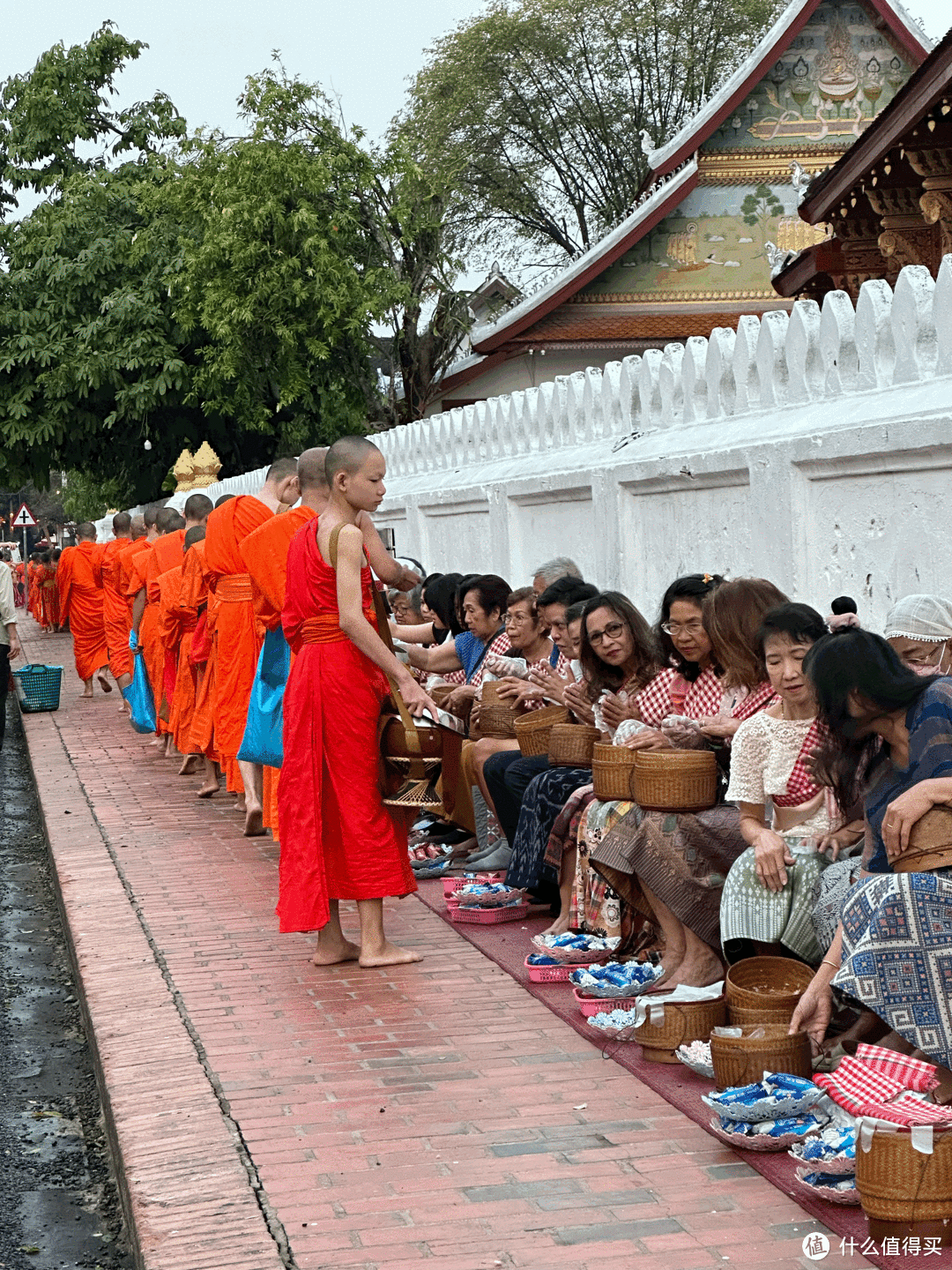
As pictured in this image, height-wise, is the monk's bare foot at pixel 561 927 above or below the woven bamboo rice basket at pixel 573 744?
below

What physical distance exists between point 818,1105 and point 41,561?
26128mm

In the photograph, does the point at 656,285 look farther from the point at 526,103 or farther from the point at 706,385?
the point at 526,103

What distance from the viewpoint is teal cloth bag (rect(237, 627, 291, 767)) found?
798 cm

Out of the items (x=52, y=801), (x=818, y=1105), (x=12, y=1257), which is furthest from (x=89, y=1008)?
(x=52, y=801)

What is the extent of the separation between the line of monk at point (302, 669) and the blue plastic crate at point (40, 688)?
3.75 meters

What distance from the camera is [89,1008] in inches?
215

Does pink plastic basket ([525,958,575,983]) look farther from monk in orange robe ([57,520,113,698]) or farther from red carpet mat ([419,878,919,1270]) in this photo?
monk in orange robe ([57,520,113,698])

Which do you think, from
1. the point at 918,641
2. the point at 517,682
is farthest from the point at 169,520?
the point at 918,641

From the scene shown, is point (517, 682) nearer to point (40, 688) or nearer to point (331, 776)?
point (331, 776)

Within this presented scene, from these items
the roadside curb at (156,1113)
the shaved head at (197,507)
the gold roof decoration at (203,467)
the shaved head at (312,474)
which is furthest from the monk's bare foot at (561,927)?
the gold roof decoration at (203,467)

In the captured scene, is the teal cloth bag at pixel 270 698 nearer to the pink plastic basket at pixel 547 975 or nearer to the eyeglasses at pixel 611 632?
the eyeglasses at pixel 611 632

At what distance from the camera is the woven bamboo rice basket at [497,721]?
6984mm

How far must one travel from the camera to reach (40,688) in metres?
15.7

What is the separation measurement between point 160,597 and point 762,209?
9.37 meters
